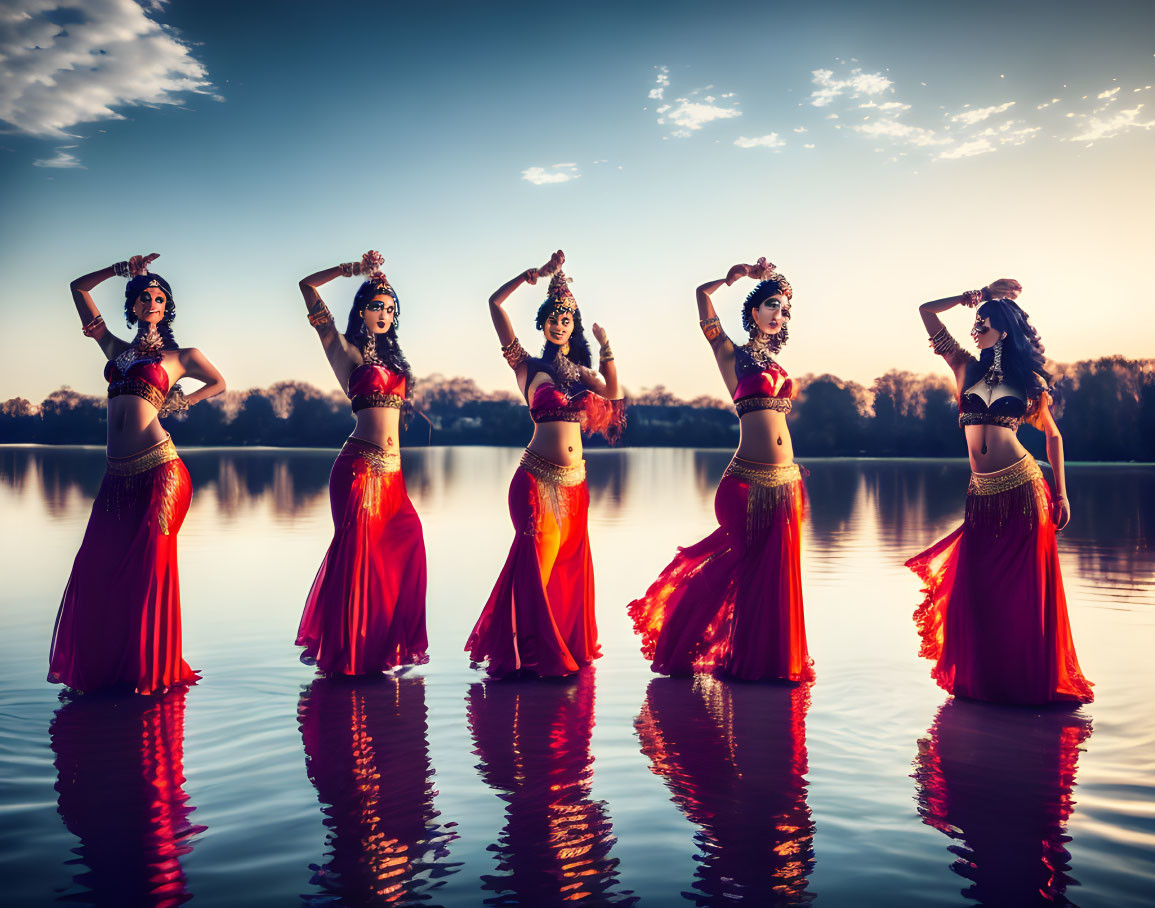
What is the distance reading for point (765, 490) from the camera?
5.57 metres

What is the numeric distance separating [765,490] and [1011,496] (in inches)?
55.0

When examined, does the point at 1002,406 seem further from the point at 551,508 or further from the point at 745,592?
the point at 551,508

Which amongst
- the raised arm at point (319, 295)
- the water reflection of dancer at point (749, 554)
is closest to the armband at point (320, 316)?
the raised arm at point (319, 295)

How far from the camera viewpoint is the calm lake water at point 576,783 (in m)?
2.91

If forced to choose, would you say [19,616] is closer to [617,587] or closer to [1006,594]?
[617,587]

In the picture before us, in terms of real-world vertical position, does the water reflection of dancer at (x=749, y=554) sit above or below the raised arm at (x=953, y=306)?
below

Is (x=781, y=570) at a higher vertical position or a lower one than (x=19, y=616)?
higher

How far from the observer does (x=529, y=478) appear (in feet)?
19.2

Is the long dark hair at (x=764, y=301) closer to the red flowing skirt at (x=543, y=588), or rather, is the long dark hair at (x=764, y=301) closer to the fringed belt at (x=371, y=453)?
the red flowing skirt at (x=543, y=588)

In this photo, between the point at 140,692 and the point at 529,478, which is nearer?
the point at 140,692

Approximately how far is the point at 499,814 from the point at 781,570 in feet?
8.62

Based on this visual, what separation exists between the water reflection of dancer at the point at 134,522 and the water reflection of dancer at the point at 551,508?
1.87 meters

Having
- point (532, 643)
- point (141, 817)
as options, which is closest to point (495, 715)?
point (532, 643)

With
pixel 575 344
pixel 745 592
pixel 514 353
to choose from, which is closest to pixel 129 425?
pixel 514 353
